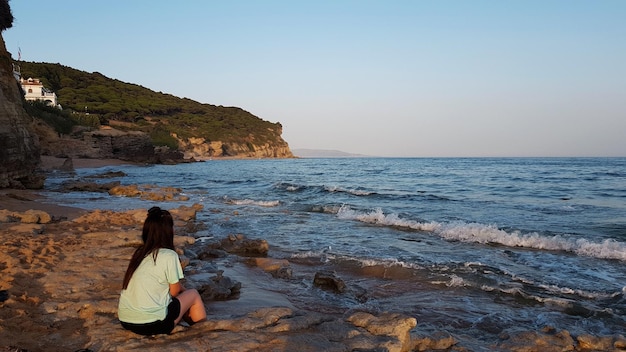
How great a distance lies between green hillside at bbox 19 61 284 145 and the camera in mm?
81312

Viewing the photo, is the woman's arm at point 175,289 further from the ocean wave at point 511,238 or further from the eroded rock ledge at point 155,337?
the ocean wave at point 511,238

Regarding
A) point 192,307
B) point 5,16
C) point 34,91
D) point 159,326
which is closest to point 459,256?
point 192,307

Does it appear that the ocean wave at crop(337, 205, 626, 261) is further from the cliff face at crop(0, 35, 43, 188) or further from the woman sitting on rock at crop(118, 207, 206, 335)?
the cliff face at crop(0, 35, 43, 188)

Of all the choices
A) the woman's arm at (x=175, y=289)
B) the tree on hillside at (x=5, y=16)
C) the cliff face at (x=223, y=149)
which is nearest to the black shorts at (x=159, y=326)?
the woman's arm at (x=175, y=289)

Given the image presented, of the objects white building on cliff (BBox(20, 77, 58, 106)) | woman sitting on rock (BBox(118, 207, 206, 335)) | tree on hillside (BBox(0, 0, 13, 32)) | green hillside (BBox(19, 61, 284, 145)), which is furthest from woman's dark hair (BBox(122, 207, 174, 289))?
white building on cliff (BBox(20, 77, 58, 106))

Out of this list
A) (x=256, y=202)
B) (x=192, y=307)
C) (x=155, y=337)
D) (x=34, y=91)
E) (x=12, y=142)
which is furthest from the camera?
(x=34, y=91)

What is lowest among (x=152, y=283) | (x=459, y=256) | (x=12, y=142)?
(x=459, y=256)

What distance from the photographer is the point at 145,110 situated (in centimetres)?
9356

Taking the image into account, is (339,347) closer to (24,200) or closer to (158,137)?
(24,200)

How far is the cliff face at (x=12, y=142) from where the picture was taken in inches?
633

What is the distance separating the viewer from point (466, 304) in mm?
6188

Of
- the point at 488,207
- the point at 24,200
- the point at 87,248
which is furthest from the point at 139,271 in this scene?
the point at 488,207

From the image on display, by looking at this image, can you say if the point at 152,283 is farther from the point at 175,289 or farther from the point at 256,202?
the point at 256,202

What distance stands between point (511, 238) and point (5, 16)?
24.6m
